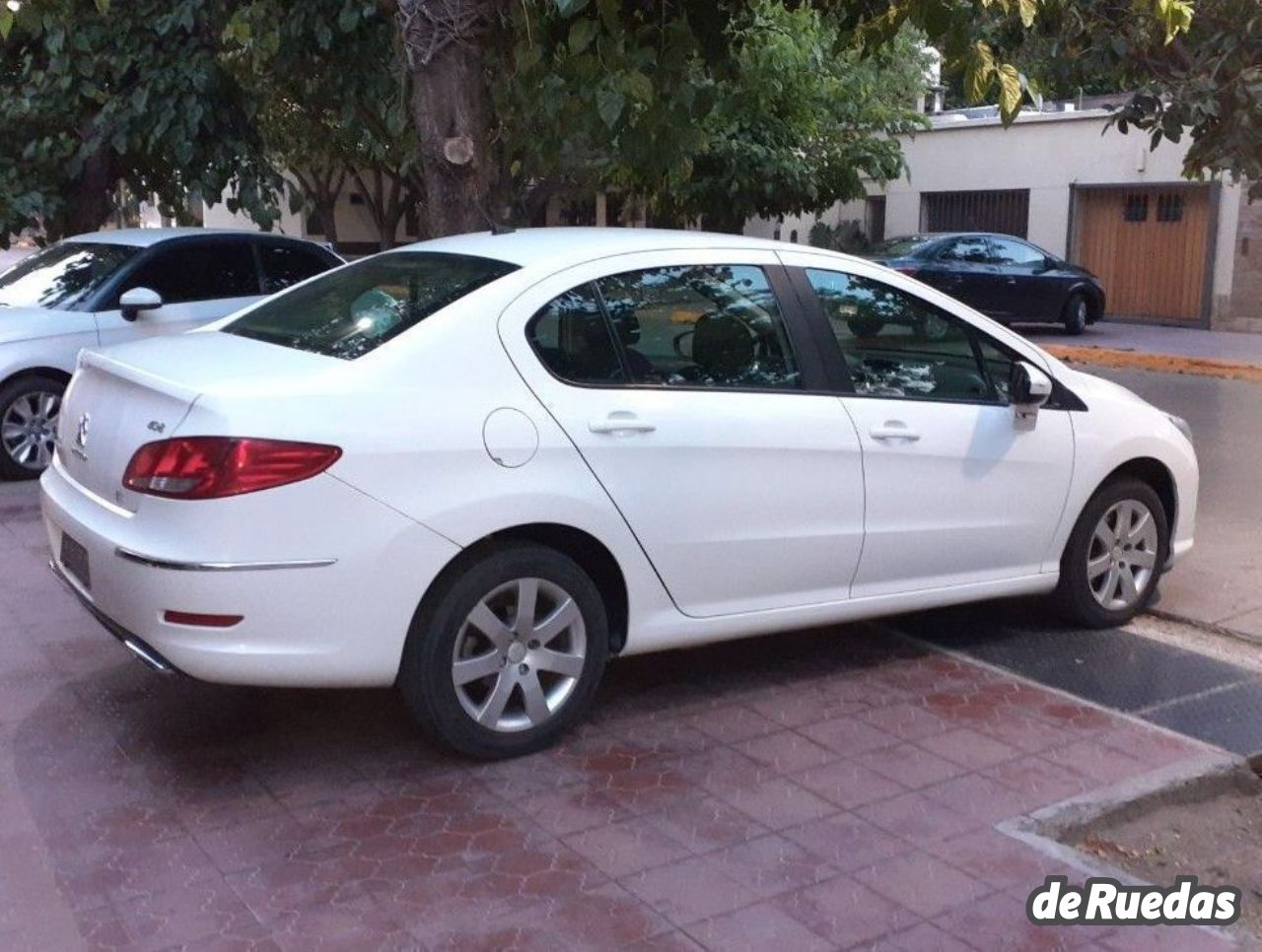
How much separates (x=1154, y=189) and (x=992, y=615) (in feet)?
61.7

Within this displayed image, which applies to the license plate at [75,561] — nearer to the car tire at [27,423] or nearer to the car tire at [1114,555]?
the car tire at [1114,555]

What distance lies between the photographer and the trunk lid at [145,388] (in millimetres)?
4645

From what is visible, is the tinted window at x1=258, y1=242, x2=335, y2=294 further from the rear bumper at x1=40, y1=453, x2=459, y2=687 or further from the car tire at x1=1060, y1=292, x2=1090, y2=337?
the car tire at x1=1060, y1=292, x2=1090, y2=337

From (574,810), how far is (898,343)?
7.70ft

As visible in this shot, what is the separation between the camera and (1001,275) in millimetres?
21391

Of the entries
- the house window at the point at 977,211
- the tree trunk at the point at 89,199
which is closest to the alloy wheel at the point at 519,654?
the tree trunk at the point at 89,199

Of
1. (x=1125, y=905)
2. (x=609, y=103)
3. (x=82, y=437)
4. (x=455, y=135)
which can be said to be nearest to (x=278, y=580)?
(x=82, y=437)

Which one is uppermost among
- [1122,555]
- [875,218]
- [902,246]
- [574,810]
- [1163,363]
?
[875,218]

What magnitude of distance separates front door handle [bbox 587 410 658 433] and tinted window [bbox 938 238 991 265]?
56.0 ft

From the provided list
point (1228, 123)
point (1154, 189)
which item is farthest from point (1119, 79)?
point (1154, 189)

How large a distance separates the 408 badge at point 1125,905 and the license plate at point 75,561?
307 cm

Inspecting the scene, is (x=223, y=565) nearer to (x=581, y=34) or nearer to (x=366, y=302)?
(x=366, y=302)

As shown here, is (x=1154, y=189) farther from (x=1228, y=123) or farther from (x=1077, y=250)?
(x=1228, y=123)

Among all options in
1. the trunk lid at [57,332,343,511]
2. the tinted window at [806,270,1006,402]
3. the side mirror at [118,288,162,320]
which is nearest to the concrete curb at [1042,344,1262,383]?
the tinted window at [806,270,1006,402]
